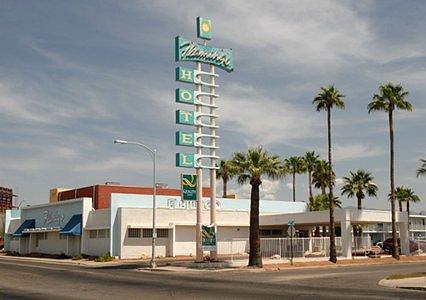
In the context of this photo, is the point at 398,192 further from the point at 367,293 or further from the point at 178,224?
the point at 367,293

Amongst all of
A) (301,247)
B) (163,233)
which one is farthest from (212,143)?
(163,233)

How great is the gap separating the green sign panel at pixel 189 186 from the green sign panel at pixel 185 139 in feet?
8.22

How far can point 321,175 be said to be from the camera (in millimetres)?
73000

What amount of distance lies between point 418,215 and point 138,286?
92.1 meters

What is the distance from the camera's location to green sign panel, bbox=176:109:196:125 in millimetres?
43312

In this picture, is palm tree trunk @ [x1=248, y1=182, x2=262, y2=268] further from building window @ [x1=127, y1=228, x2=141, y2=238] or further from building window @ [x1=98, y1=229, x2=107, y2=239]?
building window @ [x1=98, y1=229, x2=107, y2=239]

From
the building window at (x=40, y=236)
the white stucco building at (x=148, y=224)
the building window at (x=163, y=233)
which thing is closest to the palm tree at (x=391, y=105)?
the white stucco building at (x=148, y=224)

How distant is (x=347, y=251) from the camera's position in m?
50.3

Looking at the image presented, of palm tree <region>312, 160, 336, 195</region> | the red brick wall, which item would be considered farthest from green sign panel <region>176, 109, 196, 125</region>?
palm tree <region>312, 160, 336, 195</region>

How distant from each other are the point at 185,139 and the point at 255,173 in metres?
7.24

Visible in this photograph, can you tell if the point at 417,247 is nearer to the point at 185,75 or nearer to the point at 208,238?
the point at 208,238

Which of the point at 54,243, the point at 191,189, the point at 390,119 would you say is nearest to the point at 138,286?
the point at 191,189

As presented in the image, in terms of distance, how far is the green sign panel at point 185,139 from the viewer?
142 feet

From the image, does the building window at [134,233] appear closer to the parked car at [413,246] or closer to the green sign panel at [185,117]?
the green sign panel at [185,117]
